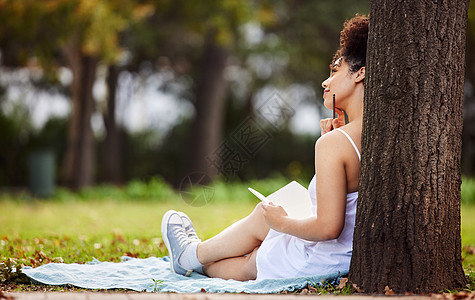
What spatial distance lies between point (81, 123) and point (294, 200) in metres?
9.92

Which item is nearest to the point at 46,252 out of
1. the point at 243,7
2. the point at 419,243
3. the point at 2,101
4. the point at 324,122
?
the point at 324,122

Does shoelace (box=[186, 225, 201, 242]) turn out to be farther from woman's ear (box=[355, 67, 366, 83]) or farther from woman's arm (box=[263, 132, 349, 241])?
woman's ear (box=[355, 67, 366, 83])

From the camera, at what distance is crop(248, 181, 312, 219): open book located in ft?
11.3

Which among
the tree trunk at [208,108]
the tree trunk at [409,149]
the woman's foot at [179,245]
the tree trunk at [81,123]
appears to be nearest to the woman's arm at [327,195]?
the tree trunk at [409,149]

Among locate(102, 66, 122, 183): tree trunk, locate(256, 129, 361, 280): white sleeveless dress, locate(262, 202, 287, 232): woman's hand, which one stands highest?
locate(102, 66, 122, 183): tree trunk

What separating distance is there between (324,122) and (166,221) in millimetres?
1241

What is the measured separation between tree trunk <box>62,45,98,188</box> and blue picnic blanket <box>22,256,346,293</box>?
887 centimetres

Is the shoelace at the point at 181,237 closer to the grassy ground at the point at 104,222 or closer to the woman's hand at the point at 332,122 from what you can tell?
the grassy ground at the point at 104,222

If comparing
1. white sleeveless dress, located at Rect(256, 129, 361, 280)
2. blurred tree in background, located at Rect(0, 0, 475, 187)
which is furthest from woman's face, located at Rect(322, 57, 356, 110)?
blurred tree in background, located at Rect(0, 0, 475, 187)

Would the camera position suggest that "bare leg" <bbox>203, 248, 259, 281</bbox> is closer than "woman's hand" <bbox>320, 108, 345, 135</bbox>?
No

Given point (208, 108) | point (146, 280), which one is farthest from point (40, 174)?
point (146, 280)

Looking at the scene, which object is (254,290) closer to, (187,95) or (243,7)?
(243,7)

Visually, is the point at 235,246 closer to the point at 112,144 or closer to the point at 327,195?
the point at 327,195

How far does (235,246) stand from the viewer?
11.9ft
